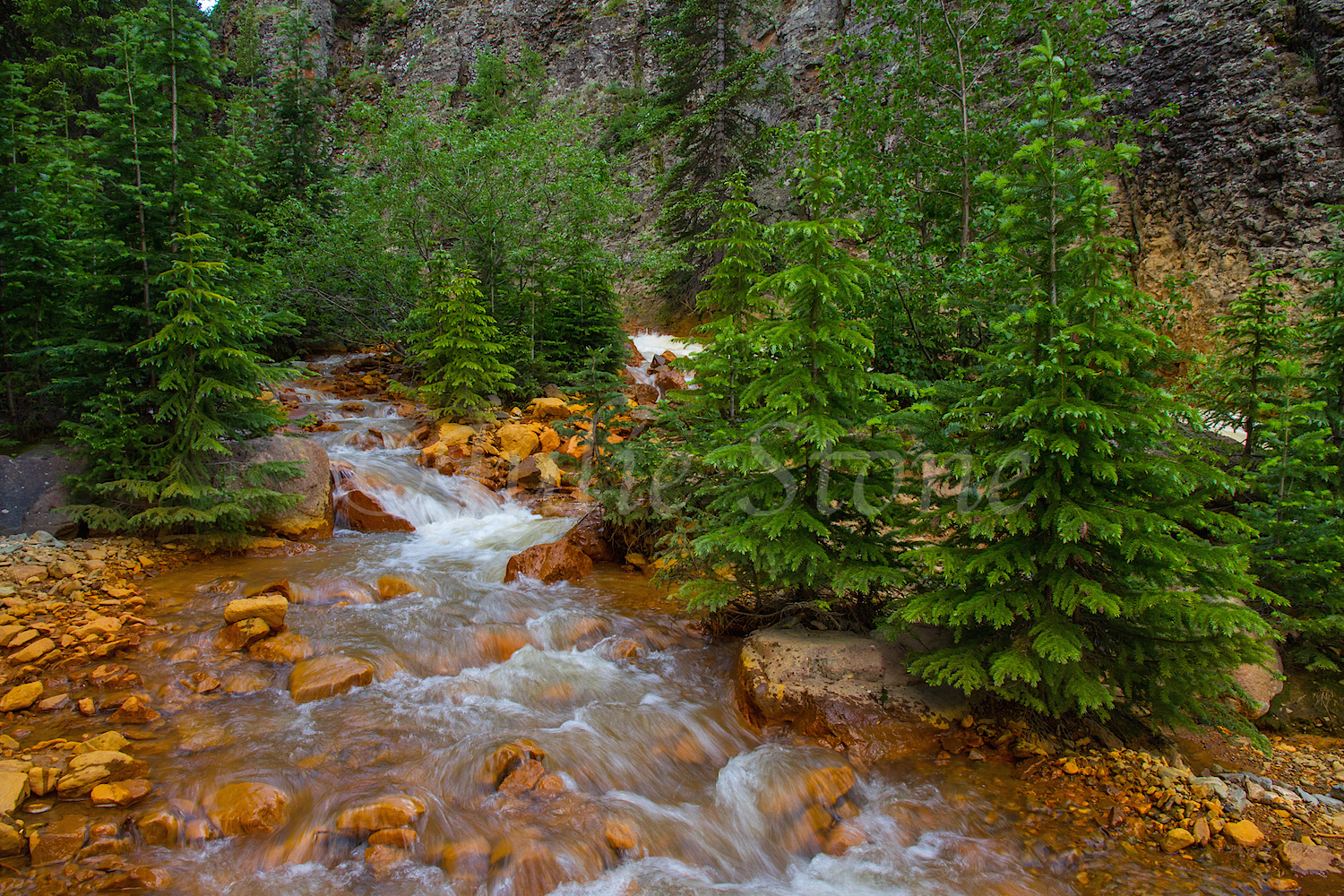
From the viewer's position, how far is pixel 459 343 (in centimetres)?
1395

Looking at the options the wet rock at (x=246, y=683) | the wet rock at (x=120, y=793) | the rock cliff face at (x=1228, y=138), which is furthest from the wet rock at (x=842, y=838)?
the rock cliff face at (x=1228, y=138)

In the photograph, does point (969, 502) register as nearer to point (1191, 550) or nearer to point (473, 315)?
point (1191, 550)

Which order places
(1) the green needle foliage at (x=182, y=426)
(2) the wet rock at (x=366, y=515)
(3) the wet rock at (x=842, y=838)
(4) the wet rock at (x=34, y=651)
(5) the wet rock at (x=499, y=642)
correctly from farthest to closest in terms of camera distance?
(2) the wet rock at (x=366, y=515) → (1) the green needle foliage at (x=182, y=426) → (5) the wet rock at (x=499, y=642) → (4) the wet rock at (x=34, y=651) → (3) the wet rock at (x=842, y=838)

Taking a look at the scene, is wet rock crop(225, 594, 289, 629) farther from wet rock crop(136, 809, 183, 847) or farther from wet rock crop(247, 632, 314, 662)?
wet rock crop(136, 809, 183, 847)

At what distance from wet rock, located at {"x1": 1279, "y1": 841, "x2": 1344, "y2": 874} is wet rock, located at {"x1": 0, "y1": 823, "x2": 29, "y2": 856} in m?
7.04

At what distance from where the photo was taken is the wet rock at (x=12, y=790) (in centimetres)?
362

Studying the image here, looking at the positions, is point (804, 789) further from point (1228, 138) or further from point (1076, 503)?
point (1228, 138)

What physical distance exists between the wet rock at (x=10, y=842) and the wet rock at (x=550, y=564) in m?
5.21

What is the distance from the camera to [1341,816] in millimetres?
3865

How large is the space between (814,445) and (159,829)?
16.5ft

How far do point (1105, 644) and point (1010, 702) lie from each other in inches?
32.8

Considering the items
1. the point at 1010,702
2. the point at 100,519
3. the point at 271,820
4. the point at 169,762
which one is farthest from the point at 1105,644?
the point at 100,519

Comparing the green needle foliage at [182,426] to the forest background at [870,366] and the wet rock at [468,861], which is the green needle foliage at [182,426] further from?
the wet rock at [468,861]

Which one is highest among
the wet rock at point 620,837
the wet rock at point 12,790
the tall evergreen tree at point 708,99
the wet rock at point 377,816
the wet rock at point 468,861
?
the tall evergreen tree at point 708,99
